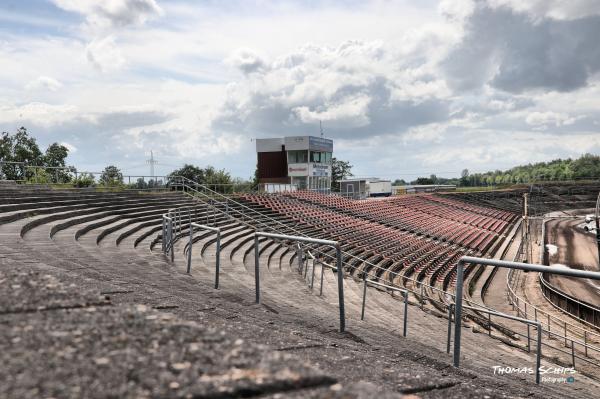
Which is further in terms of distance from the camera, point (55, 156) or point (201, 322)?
point (55, 156)

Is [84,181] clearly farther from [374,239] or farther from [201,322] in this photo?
[201,322]

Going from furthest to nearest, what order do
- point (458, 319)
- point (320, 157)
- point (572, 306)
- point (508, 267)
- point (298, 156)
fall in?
point (320, 157), point (298, 156), point (572, 306), point (458, 319), point (508, 267)

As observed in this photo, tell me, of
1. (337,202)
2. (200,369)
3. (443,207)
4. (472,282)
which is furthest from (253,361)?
(443,207)

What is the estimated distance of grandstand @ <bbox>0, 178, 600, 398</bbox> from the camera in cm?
183

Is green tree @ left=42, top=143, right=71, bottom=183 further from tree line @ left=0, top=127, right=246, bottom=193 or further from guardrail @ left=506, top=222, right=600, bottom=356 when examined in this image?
guardrail @ left=506, top=222, right=600, bottom=356

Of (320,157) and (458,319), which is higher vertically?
(320,157)

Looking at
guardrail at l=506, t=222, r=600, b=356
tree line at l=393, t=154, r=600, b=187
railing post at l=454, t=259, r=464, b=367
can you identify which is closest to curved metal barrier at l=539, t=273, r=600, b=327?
guardrail at l=506, t=222, r=600, b=356

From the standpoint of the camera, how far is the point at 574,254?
38.3 meters

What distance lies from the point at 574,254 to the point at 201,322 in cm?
4178

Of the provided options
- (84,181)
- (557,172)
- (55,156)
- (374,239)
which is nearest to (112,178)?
(84,181)

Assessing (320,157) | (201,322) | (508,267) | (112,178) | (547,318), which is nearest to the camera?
(201,322)

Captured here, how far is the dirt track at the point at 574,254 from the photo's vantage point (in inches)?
966

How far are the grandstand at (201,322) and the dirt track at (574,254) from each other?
4.37 m

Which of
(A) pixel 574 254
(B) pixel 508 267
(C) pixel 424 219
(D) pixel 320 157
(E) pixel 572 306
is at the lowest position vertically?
(A) pixel 574 254
